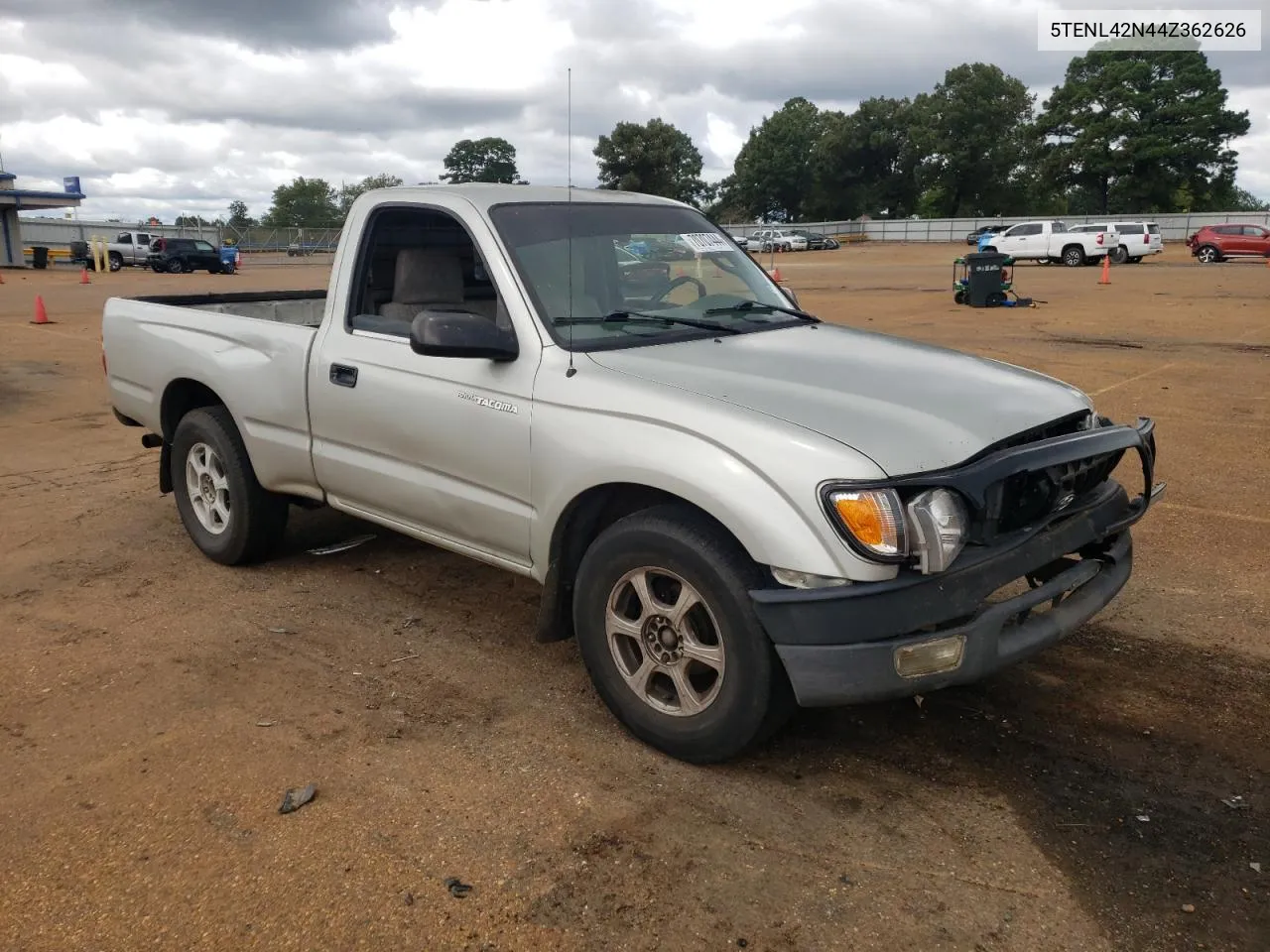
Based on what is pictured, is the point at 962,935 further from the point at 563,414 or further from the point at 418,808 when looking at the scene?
the point at 563,414

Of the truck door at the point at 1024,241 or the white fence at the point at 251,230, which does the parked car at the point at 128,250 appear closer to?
the white fence at the point at 251,230

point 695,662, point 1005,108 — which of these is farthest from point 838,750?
point 1005,108

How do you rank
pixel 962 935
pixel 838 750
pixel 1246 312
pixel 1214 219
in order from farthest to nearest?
1. pixel 1214 219
2. pixel 1246 312
3. pixel 838 750
4. pixel 962 935

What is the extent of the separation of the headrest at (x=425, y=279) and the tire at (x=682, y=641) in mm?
1626

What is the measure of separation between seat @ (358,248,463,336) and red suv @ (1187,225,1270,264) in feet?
127

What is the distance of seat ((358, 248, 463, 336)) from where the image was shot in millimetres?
4418

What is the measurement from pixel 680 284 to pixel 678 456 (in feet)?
4.71

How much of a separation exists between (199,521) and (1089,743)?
4315 millimetres

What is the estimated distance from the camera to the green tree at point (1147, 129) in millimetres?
65250

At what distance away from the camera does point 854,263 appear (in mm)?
43469

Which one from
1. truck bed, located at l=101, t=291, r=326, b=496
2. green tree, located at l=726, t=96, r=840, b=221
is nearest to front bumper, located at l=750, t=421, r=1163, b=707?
truck bed, located at l=101, t=291, r=326, b=496

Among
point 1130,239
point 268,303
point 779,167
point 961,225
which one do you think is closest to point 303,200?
point 779,167

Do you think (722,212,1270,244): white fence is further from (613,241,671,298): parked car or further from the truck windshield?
(613,241,671,298): parked car

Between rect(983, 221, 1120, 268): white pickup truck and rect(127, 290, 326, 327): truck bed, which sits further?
rect(983, 221, 1120, 268): white pickup truck
